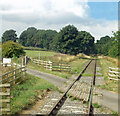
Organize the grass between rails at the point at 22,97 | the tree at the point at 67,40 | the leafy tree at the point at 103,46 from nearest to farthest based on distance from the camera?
the grass between rails at the point at 22,97
the tree at the point at 67,40
the leafy tree at the point at 103,46

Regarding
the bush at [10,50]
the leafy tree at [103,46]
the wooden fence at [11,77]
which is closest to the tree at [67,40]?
the bush at [10,50]

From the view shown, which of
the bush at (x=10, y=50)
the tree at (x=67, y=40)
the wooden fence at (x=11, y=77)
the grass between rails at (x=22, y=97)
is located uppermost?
the tree at (x=67, y=40)

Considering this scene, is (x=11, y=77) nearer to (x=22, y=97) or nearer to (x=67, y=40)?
(x=22, y=97)

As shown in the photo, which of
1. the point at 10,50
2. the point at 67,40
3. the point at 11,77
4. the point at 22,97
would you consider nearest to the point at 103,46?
the point at 67,40

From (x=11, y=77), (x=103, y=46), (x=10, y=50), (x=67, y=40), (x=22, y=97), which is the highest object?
(x=103, y=46)

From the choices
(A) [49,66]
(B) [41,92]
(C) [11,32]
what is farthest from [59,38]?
(B) [41,92]

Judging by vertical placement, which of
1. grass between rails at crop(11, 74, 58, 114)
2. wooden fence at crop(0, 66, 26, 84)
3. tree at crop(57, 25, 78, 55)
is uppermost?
tree at crop(57, 25, 78, 55)

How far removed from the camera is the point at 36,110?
864cm

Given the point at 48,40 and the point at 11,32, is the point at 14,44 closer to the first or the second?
the point at 11,32

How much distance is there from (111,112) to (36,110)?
353 centimetres

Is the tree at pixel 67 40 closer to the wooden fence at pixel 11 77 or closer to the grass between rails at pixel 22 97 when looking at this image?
the wooden fence at pixel 11 77

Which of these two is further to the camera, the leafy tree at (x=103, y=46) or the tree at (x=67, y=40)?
the leafy tree at (x=103, y=46)

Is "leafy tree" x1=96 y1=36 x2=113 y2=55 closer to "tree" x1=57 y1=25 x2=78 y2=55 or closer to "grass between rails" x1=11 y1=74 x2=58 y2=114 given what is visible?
"tree" x1=57 y1=25 x2=78 y2=55

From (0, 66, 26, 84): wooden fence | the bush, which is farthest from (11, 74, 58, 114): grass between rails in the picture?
the bush
